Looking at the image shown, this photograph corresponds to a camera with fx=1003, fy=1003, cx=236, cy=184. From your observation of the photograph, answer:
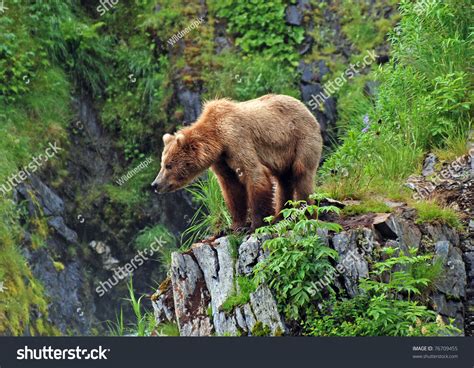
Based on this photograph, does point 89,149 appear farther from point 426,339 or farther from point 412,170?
point 426,339

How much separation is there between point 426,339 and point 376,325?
0.61 m

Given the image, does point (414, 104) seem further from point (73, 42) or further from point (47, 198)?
point (73, 42)

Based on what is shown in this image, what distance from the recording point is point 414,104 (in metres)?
12.8

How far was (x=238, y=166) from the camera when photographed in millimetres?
10617

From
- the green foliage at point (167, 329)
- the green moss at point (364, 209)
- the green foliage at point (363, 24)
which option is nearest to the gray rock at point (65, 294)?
the green foliage at point (167, 329)

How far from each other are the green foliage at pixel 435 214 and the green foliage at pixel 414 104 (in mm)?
669

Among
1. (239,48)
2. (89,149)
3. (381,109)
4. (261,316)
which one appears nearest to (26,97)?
(89,149)

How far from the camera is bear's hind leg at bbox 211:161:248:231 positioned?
10.9 meters

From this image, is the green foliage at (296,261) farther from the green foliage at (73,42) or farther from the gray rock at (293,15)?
the green foliage at (73,42)

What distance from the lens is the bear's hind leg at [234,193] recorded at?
10.9 meters

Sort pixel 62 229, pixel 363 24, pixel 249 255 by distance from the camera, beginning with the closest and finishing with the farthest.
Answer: pixel 249 255
pixel 62 229
pixel 363 24

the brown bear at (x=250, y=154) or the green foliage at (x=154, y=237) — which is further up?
the brown bear at (x=250, y=154)

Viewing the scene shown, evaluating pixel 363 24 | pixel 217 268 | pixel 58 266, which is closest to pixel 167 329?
pixel 217 268

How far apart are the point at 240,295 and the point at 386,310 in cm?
159
